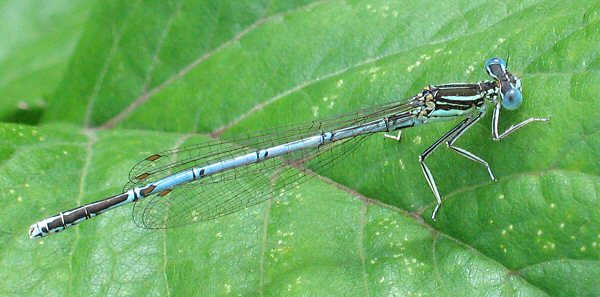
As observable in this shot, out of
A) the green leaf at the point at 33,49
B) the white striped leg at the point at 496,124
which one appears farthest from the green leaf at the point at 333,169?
the green leaf at the point at 33,49

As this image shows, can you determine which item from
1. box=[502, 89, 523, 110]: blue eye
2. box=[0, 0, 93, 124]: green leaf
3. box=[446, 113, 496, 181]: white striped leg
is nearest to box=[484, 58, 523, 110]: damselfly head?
box=[502, 89, 523, 110]: blue eye

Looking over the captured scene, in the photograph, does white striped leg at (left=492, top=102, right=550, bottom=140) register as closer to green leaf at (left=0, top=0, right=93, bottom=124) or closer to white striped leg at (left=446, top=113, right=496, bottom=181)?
white striped leg at (left=446, top=113, right=496, bottom=181)

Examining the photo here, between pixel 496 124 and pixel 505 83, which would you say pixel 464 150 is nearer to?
pixel 496 124

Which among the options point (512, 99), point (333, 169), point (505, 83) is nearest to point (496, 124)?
point (512, 99)

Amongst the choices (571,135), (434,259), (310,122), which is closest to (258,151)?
(310,122)

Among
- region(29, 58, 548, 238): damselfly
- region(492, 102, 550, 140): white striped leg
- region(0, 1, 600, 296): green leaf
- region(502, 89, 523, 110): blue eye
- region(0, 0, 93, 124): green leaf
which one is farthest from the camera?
region(0, 0, 93, 124): green leaf

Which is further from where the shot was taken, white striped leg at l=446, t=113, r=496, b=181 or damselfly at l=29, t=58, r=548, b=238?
damselfly at l=29, t=58, r=548, b=238

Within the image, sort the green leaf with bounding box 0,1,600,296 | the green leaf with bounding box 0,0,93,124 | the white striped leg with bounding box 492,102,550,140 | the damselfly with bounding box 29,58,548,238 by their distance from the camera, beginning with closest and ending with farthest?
1. the green leaf with bounding box 0,1,600,296
2. the white striped leg with bounding box 492,102,550,140
3. the damselfly with bounding box 29,58,548,238
4. the green leaf with bounding box 0,0,93,124

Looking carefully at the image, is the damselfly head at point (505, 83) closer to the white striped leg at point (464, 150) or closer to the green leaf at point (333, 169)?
the green leaf at point (333, 169)

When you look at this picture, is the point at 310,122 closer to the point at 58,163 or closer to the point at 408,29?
the point at 408,29
